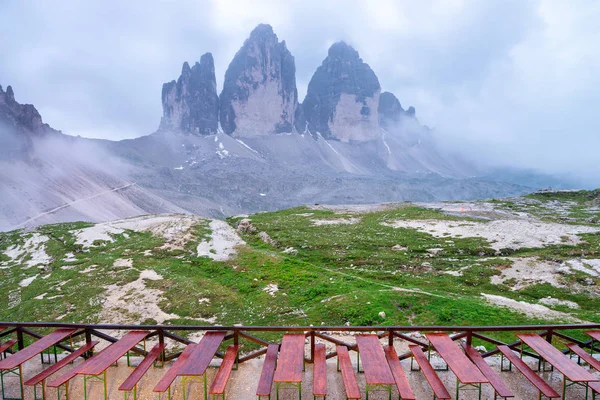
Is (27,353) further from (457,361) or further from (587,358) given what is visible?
(587,358)

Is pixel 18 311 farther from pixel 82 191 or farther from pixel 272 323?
pixel 82 191

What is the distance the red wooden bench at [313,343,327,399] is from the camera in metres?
7.07

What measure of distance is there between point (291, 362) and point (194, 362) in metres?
2.41

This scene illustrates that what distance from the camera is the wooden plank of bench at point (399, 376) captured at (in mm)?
6945

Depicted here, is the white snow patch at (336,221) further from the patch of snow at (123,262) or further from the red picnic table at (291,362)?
the red picnic table at (291,362)

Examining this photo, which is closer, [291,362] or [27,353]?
[291,362]

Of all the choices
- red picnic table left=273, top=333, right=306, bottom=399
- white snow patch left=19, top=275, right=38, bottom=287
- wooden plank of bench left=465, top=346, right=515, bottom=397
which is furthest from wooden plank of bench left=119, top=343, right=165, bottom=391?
white snow patch left=19, top=275, right=38, bottom=287

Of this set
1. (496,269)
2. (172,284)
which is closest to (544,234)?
(496,269)

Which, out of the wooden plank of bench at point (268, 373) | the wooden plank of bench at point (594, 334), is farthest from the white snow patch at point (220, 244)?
the wooden plank of bench at point (594, 334)

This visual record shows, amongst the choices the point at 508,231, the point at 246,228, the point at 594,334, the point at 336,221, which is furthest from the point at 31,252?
the point at 508,231

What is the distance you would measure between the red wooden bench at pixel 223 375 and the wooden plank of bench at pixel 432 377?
4.82 meters

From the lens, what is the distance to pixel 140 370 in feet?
26.3

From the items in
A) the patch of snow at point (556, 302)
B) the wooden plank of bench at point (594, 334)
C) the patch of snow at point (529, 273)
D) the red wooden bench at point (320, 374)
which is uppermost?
the wooden plank of bench at point (594, 334)

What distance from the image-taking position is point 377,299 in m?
16.5
